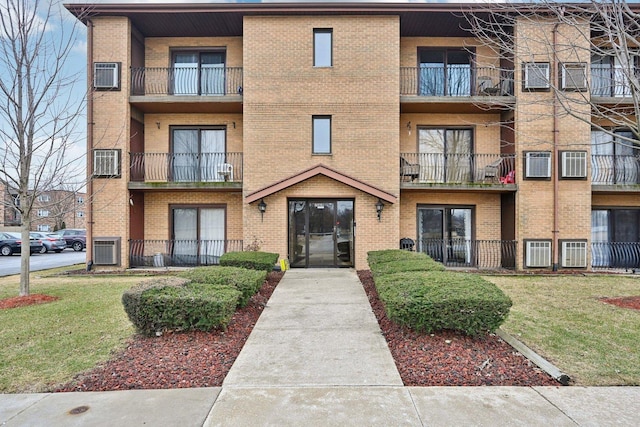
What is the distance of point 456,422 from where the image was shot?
10.1ft

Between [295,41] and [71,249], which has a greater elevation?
[295,41]

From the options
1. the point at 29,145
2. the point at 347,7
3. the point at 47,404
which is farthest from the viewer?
the point at 347,7

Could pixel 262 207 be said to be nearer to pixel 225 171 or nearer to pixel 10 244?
pixel 225 171

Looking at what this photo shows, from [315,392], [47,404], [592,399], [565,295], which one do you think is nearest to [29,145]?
[47,404]

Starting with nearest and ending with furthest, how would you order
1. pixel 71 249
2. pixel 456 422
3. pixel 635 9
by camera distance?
pixel 456 422 < pixel 635 9 < pixel 71 249

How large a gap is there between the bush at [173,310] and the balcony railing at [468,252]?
31.1ft

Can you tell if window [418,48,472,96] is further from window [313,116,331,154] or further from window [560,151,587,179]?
window [560,151,587,179]

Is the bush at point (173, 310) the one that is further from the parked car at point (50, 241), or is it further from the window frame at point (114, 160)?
→ the parked car at point (50, 241)

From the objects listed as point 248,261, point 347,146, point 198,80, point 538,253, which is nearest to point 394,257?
point 248,261

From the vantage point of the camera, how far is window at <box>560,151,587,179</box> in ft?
39.7

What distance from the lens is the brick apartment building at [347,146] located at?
12000 millimetres

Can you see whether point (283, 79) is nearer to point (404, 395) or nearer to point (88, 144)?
point (88, 144)

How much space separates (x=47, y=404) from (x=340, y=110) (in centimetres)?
1054

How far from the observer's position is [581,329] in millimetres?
5672
